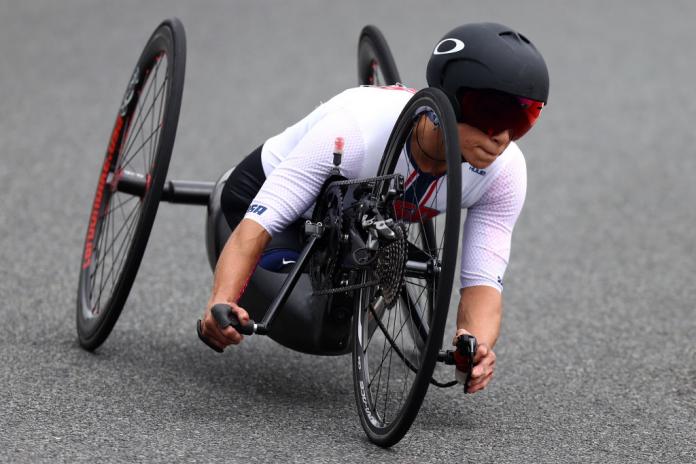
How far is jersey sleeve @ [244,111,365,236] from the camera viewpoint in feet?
13.0

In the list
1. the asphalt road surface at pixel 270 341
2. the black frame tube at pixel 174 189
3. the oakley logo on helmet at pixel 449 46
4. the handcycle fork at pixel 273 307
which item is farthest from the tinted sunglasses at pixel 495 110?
the black frame tube at pixel 174 189

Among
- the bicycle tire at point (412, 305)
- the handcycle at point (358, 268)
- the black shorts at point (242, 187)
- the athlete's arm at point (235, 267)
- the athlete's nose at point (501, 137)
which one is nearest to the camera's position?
the bicycle tire at point (412, 305)

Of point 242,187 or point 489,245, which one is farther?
point 242,187

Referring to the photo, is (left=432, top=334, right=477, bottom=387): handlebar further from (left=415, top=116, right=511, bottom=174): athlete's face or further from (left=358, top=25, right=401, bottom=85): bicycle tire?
(left=358, top=25, right=401, bottom=85): bicycle tire

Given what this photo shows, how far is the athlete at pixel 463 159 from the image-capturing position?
3.63m

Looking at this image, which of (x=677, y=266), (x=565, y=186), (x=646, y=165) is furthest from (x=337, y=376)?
(x=646, y=165)

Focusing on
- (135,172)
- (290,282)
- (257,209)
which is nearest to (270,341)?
(135,172)

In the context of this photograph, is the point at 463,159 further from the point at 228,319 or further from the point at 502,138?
the point at 228,319

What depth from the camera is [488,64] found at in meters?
3.60

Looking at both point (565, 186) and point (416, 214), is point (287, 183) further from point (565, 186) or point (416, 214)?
point (565, 186)

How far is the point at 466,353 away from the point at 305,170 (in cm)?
82

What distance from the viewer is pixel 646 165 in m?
9.01

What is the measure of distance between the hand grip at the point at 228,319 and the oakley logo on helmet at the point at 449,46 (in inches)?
38.2

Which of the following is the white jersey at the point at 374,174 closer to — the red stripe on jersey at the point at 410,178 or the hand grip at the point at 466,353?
the red stripe on jersey at the point at 410,178
